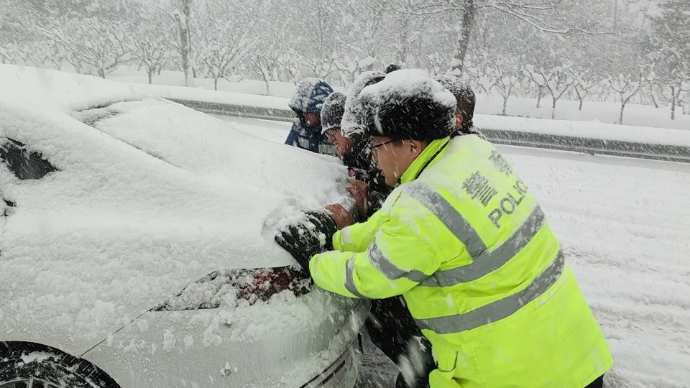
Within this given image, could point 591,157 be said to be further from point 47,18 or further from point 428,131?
point 47,18

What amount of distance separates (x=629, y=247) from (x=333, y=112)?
3248 millimetres

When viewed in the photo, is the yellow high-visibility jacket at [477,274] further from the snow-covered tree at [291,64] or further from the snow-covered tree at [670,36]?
the snow-covered tree at [670,36]

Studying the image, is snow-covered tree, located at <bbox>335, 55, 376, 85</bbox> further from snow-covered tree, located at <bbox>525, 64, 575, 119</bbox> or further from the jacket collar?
the jacket collar

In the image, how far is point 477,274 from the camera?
1.55 m

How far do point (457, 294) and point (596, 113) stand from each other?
57.4ft

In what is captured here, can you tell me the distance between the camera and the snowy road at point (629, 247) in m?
2.97

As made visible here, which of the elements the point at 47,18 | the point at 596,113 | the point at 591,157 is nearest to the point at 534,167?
the point at 591,157

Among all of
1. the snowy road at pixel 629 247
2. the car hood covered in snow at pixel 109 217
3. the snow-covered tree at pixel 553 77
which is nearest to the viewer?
the car hood covered in snow at pixel 109 217

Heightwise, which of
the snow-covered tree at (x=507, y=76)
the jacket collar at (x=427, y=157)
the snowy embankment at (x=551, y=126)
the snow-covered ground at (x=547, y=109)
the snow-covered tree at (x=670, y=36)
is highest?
the snow-covered tree at (x=670, y=36)

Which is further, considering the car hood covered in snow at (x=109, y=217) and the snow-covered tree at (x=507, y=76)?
the snow-covered tree at (x=507, y=76)

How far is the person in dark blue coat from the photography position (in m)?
3.84

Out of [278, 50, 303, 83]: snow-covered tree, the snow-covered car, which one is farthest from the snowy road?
[278, 50, 303, 83]: snow-covered tree

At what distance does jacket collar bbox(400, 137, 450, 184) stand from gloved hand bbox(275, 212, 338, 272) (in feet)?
1.39

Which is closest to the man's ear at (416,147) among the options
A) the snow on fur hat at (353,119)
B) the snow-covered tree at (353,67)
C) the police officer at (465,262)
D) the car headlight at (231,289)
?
the police officer at (465,262)
